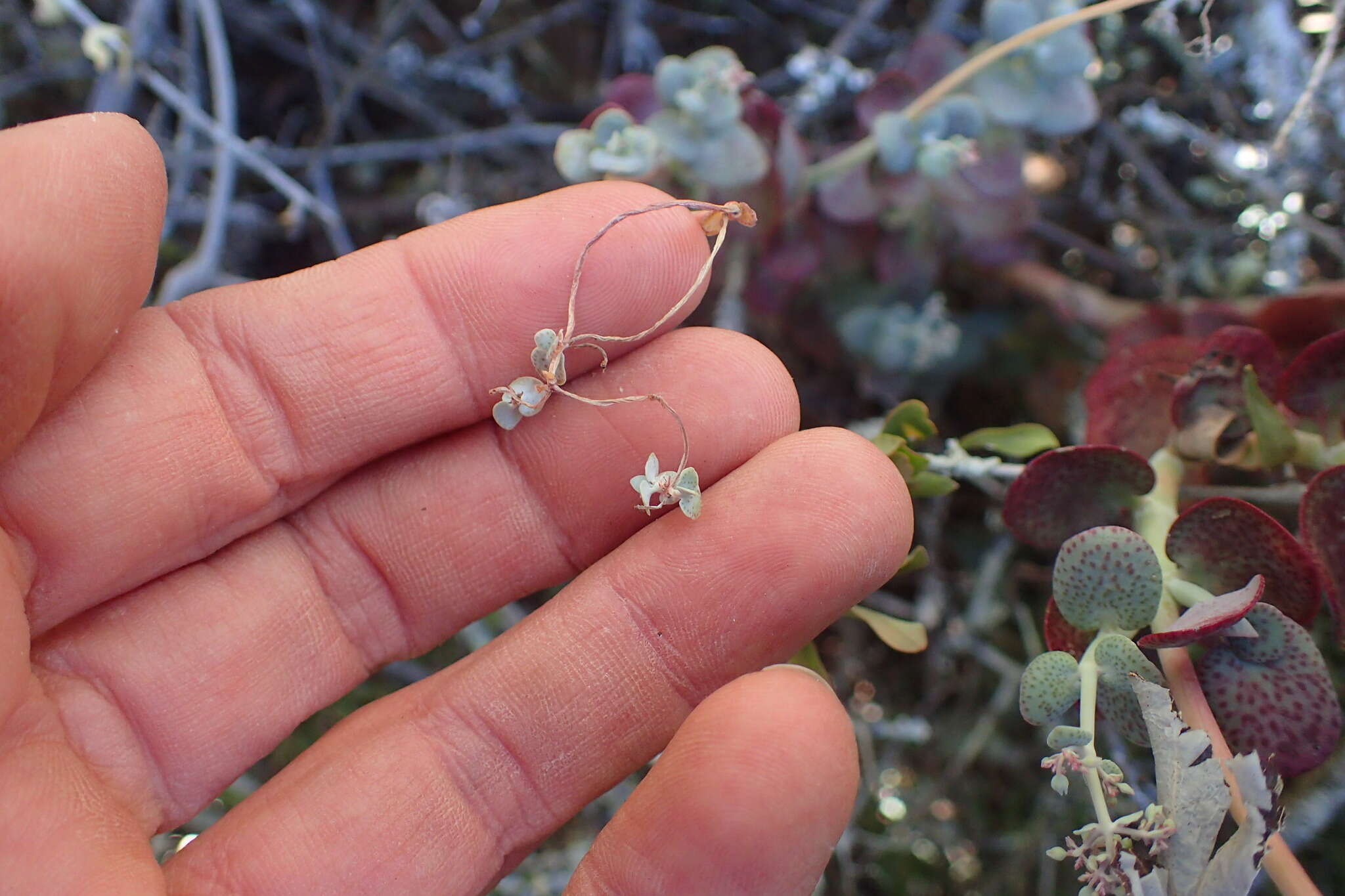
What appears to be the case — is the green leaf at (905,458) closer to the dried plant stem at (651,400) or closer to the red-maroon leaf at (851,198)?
the dried plant stem at (651,400)

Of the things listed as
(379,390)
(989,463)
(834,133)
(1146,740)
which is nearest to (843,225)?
(834,133)

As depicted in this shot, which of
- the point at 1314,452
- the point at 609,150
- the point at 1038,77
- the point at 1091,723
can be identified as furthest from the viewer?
the point at 1038,77

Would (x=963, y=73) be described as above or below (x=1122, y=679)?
above

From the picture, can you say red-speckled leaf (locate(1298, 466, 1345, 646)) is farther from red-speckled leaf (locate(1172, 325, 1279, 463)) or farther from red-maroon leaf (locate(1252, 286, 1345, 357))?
red-maroon leaf (locate(1252, 286, 1345, 357))

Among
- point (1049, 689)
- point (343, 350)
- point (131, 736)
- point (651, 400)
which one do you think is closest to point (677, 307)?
point (651, 400)

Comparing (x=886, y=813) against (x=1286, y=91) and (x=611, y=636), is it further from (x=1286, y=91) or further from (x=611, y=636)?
(x=1286, y=91)

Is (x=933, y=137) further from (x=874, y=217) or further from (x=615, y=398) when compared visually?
(x=615, y=398)

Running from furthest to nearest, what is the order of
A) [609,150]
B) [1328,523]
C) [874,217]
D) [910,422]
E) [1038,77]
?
1. [874,217]
2. [1038,77]
3. [609,150]
4. [910,422]
5. [1328,523]
